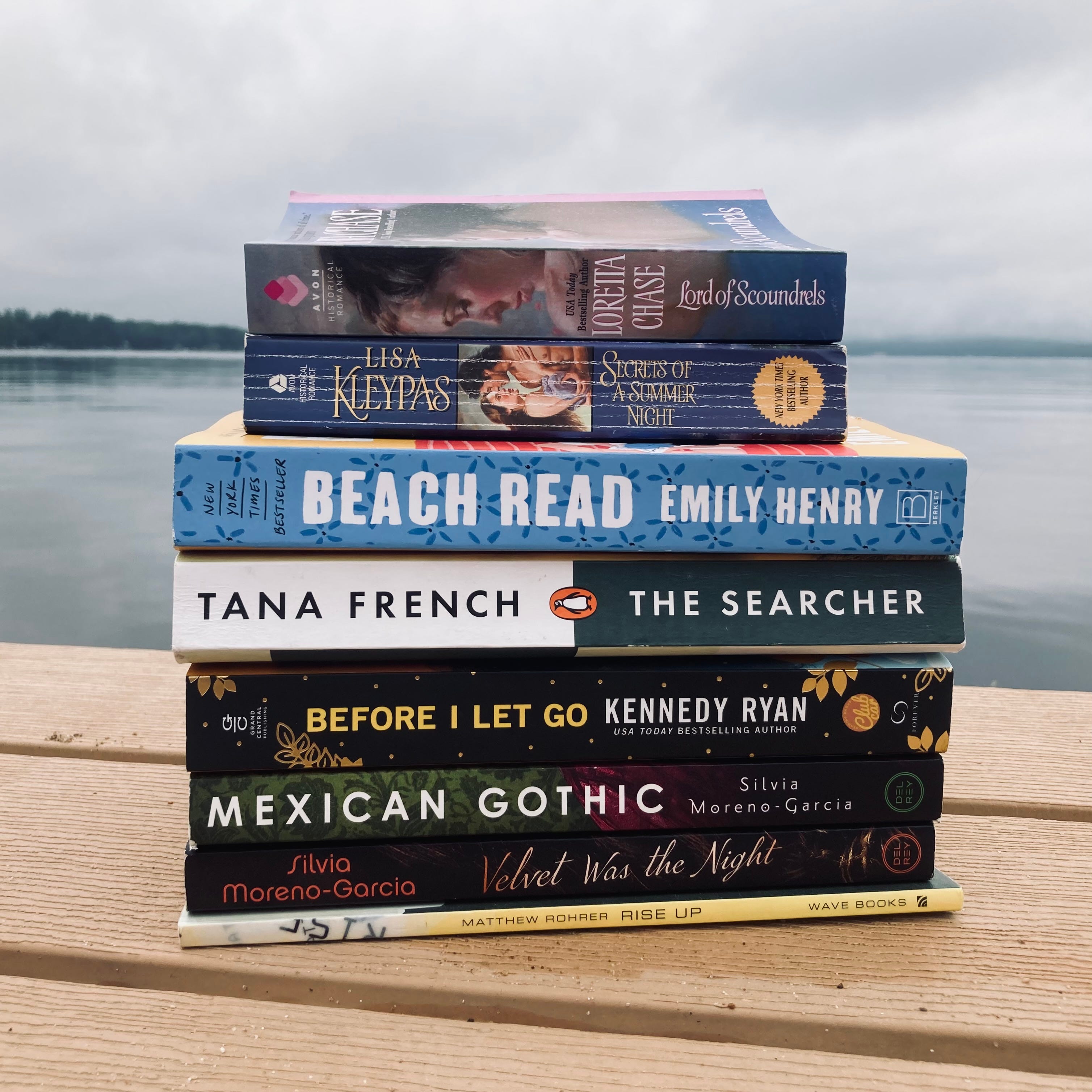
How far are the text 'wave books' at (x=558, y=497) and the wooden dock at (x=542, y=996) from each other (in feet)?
0.80

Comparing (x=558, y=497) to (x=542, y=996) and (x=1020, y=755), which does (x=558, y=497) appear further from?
(x=1020, y=755)

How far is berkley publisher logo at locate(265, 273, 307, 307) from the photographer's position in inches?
22.9

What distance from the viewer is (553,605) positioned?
1.88 feet

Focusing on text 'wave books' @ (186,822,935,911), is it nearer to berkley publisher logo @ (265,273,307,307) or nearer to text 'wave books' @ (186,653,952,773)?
text 'wave books' @ (186,653,952,773)

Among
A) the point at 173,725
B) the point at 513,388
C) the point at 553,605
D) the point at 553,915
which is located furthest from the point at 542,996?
the point at 173,725

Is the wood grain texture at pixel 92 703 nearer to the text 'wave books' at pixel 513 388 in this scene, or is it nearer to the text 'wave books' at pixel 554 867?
the text 'wave books' at pixel 554 867

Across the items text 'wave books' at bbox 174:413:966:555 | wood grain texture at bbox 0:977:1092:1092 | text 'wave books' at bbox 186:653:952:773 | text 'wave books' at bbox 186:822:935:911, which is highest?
text 'wave books' at bbox 174:413:966:555

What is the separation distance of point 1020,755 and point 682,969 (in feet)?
1.47

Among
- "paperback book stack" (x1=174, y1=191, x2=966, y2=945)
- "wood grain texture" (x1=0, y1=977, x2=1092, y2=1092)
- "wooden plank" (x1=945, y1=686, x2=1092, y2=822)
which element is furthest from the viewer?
"wooden plank" (x1=945, y1=686, x2=1092, y2=822)

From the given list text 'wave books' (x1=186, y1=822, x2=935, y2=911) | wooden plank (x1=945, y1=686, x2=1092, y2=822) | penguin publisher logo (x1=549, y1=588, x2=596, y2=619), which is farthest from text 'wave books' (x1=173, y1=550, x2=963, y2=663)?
wooden plank (x1=945, y1=686, x2=1092, y2=822)

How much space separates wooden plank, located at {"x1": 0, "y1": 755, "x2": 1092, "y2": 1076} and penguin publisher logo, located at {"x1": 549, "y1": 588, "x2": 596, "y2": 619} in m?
0.20

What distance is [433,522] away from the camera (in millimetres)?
562

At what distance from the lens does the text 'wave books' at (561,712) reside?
22.4 inches

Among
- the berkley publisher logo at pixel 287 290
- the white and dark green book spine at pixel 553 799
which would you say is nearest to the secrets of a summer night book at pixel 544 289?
the berkley publisher logo at pixel 287 290
